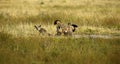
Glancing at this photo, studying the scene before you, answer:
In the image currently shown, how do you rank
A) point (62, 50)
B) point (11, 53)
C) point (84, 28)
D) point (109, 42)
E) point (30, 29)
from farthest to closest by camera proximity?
point (84, 28)
point (30, 29)
point (109, 42)
point (62, 50)
point (11, 53)

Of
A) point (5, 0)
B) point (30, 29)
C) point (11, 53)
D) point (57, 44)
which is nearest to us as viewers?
point (11, 53)

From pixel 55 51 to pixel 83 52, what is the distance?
0.78 m

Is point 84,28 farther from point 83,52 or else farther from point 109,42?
point 83,52

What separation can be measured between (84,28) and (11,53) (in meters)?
8.24

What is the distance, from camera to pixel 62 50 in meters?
10.7

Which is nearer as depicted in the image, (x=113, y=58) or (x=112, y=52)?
(x=113, y=58)

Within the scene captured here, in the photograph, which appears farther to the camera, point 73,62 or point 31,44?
point 31,44

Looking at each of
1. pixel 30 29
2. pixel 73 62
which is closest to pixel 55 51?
pixel 73 62

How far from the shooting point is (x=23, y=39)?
39.9 ft

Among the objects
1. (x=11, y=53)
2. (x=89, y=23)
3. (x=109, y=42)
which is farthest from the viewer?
(x=89, y=23)

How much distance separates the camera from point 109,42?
12.4m

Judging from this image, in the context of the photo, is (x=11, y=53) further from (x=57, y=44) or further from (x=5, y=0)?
(x=5, y=0)

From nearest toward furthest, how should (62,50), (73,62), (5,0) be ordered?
(73,62) < (62,50) < (5,0)

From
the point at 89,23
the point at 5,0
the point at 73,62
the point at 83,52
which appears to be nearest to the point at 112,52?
the point at 83,52
